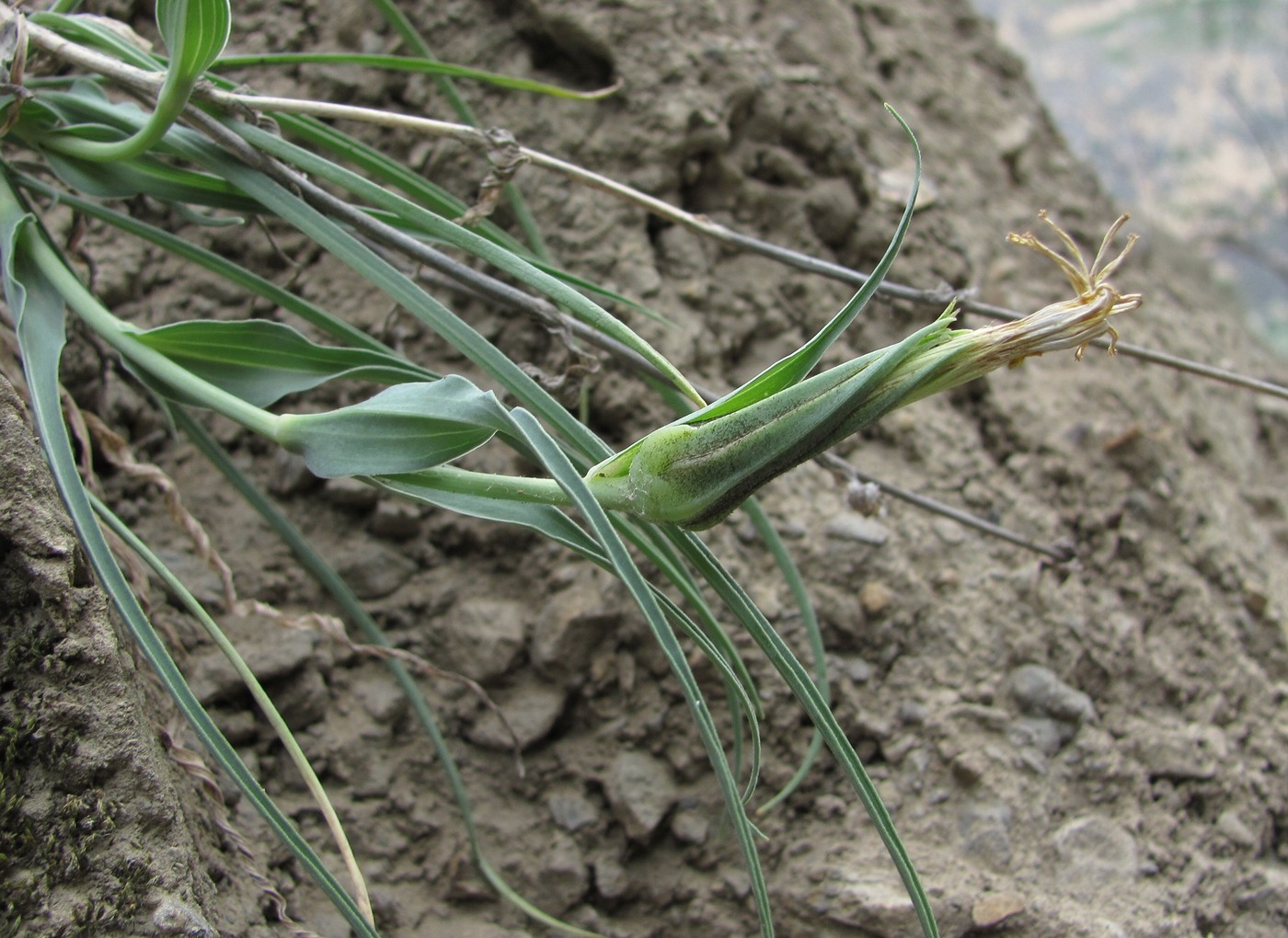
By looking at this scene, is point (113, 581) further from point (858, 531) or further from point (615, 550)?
point (858, 531)

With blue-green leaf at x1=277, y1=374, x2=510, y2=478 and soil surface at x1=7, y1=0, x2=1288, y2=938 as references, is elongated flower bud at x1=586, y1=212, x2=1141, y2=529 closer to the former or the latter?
blue-green leaf at x1=277, y1=374, x2=510, y2=478

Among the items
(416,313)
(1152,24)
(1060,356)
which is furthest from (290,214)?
(1152,24)

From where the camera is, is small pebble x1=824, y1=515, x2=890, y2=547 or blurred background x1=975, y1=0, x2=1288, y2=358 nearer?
small pebble x1=824, y1=515, x2=890, y2=547

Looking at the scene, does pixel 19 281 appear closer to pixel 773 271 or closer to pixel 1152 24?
pixel 773 271

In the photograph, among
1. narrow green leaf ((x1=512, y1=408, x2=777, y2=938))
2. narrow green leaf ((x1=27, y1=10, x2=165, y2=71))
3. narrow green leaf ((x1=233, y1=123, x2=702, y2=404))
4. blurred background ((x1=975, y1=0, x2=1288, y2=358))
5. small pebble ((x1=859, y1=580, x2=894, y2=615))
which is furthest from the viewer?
blurred background ((x1=975, y1=0, x2=1288, y2=358))

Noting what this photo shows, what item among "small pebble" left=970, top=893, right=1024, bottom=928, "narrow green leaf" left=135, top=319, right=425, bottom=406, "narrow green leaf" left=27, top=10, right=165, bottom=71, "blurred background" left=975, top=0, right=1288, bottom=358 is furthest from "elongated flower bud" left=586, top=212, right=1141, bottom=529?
"blurred background" left=975, top=0, right=1288, bottom=358

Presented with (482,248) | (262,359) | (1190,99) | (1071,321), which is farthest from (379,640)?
(1190,99)

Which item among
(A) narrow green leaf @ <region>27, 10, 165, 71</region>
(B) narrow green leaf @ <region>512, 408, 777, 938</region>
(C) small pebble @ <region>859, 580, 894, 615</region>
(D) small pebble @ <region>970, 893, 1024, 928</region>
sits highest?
(A) narrow green leaf @ <region>27, 10, 165, 71</region>
